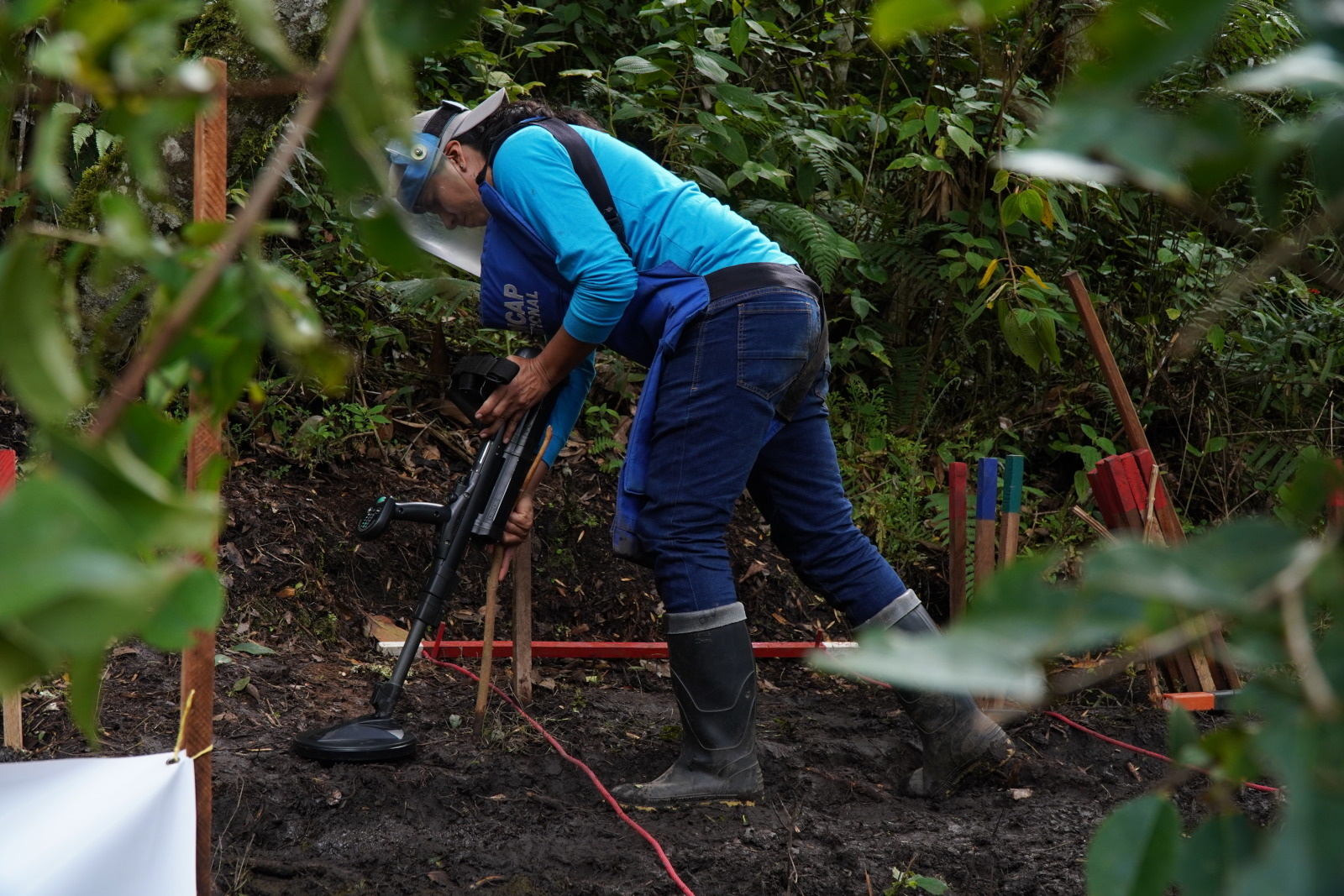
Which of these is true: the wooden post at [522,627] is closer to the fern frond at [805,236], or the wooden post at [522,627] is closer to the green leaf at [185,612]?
the fern frond at [805,236]

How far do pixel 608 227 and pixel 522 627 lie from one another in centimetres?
120

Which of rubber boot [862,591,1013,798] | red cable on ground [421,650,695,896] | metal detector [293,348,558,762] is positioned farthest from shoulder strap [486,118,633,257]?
red cable on ground [421,650,695,896]

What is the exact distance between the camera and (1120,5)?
340mm

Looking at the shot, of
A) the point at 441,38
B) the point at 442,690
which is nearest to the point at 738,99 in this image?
the point at 442,690

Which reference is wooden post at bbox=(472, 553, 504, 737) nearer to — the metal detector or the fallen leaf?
the metal detector

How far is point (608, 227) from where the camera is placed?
7.93 feet

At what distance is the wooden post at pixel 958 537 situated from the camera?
3154mm

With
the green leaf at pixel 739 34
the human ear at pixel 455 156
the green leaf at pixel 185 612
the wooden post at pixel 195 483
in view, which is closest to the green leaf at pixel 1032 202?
the green leaf at pixel 739 34

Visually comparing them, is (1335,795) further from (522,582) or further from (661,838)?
(522,582)

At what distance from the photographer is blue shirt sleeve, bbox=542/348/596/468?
9.37ft

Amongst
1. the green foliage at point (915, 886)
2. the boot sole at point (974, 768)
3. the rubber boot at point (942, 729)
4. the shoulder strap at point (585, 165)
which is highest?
the shoulder strap at point (585, 165)

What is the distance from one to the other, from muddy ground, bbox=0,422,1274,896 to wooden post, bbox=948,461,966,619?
383 millimetres

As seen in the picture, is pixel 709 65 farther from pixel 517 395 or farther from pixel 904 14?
pixel 904 14

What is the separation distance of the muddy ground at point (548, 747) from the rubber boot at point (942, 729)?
7 cm
